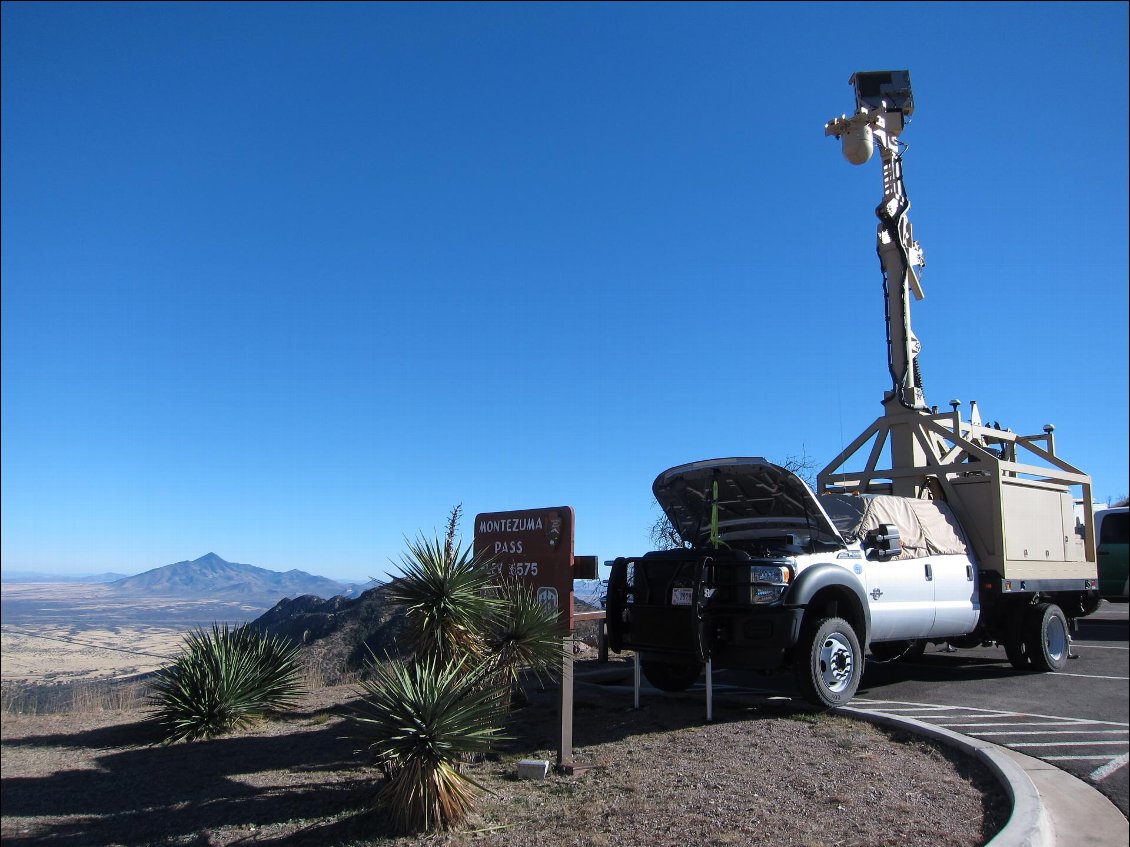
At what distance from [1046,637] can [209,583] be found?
33.9m

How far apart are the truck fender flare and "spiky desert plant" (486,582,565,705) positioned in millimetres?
2165

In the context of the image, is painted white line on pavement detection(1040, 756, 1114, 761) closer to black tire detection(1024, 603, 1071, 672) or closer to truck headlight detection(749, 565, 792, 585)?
truck headlight detection(749, 565, 792, 585)

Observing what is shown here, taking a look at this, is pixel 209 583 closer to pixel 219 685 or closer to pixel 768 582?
pixel 219 685

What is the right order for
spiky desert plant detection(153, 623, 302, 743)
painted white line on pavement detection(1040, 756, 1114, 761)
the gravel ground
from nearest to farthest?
the gravel ground
painted white line on pavement detection(1040, 756, 1114, 761)
spiky desert plant detection(153, 623, 302, 743)

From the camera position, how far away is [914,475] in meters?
11.6

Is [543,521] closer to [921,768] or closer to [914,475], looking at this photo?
→ [921,768]


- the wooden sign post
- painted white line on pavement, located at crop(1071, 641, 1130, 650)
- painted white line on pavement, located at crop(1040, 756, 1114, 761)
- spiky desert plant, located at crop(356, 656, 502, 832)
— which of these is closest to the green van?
painted white line on pavement, located at crop(1071, 641, 1130, 650)

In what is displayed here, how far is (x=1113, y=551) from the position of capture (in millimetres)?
19000

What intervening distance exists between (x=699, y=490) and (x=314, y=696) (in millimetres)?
6289

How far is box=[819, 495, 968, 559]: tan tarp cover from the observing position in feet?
28.5

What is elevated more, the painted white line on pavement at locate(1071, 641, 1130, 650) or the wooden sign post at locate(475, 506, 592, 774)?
the wooden sign post at locate(475, 506, 592, 774)

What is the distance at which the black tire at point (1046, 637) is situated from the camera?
10648 mm

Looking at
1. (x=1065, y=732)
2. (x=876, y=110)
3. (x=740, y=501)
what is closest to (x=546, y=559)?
(x=740, y=501)

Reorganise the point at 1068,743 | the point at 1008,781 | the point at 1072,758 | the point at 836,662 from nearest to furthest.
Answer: the point at 1008,781 < the point at 1072,758 < the point at 1068,743 < the point at 836,662
